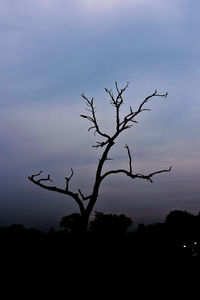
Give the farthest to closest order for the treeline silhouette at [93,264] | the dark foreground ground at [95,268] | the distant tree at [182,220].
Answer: the distant tree at [182,220] → the treeline silhouette at [93,264] → the dark foreground ground at [95,268]

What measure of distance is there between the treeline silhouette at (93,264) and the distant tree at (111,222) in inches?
191

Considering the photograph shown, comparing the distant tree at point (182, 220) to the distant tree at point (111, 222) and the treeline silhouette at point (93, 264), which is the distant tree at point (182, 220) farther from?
the treeline silhouette at point (93, 264)

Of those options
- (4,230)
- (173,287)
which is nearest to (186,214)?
(4,230)

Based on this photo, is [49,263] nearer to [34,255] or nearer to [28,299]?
[34,255]

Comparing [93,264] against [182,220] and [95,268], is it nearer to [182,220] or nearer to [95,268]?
[95,268]

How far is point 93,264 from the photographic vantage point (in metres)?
16.0

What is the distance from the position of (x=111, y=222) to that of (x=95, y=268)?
1487 centimetres

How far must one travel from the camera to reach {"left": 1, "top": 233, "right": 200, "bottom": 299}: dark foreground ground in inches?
450

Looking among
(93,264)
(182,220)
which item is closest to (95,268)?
(93,264)

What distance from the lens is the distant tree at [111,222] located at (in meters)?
26.8

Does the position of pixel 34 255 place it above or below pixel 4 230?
below

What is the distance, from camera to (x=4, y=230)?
19.1 meters

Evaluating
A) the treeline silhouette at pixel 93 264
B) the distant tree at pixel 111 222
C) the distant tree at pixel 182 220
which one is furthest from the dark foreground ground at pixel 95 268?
the distant tree at pixel 182 220

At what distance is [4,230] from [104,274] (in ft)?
24.1
